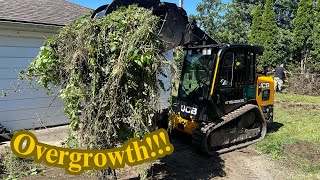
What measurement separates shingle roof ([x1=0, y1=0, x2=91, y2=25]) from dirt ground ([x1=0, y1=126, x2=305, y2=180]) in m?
4.63

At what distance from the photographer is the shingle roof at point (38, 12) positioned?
8.05 m

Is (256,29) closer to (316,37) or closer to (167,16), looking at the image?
(316,37)

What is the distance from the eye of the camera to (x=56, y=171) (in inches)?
198

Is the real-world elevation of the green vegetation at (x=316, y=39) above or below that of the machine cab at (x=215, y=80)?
above

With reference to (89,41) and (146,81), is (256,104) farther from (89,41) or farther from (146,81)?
(89,41)

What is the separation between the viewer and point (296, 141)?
23.0ft

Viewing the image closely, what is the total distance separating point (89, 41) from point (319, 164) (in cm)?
472

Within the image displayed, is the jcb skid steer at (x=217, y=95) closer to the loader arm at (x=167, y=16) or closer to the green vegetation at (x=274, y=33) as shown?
the loader arm at (x=167, y=16)

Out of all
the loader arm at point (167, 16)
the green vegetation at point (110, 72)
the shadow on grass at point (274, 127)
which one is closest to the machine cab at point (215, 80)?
the loader arm at point (167, 16)

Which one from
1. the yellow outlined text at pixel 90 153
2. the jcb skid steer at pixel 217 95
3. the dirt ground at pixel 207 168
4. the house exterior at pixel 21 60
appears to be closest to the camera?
the yellow outlined text at pixel 90 153

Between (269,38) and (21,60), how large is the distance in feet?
52.4

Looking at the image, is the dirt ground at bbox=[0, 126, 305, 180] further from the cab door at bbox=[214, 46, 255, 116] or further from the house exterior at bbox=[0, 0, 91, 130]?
the house exterior at bbox=[0, 0, 91, 130]

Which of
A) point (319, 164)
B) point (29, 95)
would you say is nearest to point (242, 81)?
point (319, 164)

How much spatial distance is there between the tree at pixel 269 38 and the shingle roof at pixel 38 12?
12.6m
